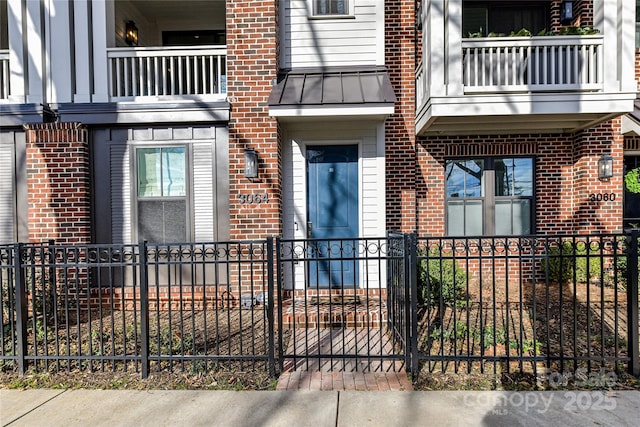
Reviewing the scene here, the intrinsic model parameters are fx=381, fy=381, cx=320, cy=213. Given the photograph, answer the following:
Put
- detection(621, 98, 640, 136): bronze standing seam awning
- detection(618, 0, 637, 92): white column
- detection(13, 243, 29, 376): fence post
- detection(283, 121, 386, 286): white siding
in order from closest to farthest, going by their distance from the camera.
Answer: detection(13, 243, 29, 376): fence post
detection(618, 0, 637, 92): white column
detection(283, 121, 386, 286): white siding
detection(621, 98, 640, 136): bronze standing seam awning

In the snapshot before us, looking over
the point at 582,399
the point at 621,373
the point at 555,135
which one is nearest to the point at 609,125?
the point at 555,135

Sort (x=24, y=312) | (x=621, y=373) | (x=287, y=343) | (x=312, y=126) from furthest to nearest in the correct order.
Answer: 1. (x=312, y=126)
2. (x=287, y=343)
3. (x=24, y=312)
4. (x=621, y=373)

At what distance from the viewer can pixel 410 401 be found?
3.33m

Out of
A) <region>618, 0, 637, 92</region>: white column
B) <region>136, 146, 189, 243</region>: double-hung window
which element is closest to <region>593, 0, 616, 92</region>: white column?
<region>618, 0, 637, 92</region>: white column

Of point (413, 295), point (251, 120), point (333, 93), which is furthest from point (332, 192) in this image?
point (413, 295)

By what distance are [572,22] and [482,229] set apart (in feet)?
14.2

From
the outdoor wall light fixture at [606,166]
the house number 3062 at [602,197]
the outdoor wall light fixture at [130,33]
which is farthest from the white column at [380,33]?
the outdoor wall light fixture at [130,33]

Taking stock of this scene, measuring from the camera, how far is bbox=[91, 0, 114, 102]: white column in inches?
247

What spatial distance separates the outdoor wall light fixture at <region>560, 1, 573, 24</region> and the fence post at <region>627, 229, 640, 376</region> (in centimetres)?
546

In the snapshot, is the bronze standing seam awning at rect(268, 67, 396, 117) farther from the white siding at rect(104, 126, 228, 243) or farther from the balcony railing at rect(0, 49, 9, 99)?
the balcony railing at rect(0, 49, 9, 99)

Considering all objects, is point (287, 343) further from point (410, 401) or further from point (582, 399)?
point (582, 399)

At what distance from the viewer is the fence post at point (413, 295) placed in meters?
3.69

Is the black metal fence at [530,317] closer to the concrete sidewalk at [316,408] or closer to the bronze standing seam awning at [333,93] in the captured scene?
the concrete sidewalk at [316,408]

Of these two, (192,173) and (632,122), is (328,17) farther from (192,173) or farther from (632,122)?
(632,122)
